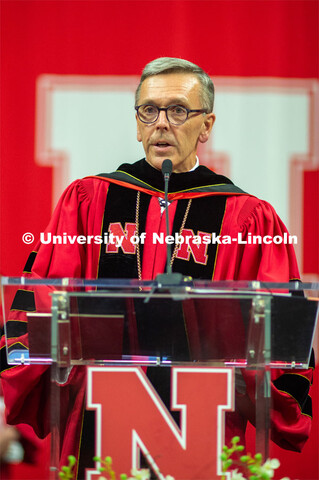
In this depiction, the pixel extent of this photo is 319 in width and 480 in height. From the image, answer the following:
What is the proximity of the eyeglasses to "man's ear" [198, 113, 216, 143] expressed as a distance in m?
0.15

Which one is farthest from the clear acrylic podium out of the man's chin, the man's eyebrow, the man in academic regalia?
the man's eyebrow

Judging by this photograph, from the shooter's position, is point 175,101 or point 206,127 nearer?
point 175,101

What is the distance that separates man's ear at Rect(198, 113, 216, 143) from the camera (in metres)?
4.37

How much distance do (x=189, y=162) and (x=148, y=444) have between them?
194 centimetres

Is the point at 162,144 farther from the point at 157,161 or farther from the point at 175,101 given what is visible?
the point at 175,101

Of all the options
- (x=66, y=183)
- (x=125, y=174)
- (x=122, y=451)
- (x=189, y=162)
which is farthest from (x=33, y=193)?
(x=122, y=451)

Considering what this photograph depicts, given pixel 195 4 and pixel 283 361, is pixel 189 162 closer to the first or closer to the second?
pixel 195 4

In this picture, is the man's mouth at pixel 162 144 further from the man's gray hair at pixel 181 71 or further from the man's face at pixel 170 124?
the man's gray hair at pixel 181 71

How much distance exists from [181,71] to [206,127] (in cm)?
33

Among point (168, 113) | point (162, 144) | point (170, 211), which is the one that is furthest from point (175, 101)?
point (170, 211)

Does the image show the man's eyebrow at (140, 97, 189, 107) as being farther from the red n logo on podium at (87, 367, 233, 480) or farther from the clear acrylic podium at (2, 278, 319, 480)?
the red n logo on podium at (87, 367, 233, 480)

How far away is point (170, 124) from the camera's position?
13.7 feet

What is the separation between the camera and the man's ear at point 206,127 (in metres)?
4.37

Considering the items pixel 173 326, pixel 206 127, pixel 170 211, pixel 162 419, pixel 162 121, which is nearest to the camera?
pixel 162 419
